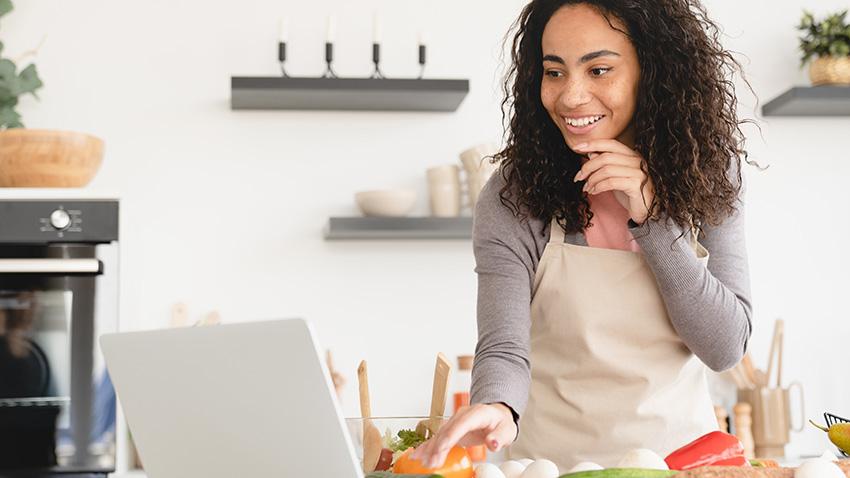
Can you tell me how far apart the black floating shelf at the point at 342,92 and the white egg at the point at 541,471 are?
226cm

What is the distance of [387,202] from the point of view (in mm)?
3148

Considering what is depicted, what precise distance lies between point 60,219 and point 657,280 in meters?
1.83

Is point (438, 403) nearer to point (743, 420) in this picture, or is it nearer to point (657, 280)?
point (657, 280)

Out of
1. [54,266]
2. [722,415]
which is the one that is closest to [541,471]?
[54,266]

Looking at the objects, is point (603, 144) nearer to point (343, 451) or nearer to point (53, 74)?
point (343, 451)

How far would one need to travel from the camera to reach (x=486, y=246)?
1657 millimetres

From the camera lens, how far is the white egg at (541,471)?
900 mm

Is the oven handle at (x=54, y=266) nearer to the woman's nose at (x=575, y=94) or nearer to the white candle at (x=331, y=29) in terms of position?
the white candle at (x=331, y=29)

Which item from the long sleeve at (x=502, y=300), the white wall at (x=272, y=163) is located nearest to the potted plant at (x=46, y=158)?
the white wall at (x=272, y=163)

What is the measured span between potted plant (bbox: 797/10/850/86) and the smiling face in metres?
1.96

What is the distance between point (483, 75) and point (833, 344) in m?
1.43

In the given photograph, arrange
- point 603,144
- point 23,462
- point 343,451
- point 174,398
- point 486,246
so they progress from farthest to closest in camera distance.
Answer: point 23,462, point 486,246, point 603,144, point 174,398, point 343,451

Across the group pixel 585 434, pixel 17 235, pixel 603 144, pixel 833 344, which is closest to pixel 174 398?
pixel 603 144

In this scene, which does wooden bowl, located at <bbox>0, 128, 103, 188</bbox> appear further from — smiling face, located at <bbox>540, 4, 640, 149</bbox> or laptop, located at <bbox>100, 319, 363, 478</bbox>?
laptop, located at <bbox>100, 319, 363, 478</bbox>
